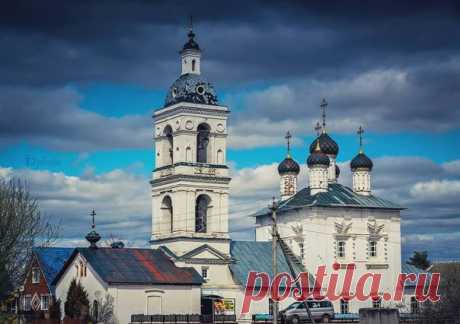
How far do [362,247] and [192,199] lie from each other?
1410 cm

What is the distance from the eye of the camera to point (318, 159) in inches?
2798

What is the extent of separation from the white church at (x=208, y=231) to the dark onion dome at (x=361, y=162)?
8 centimetres

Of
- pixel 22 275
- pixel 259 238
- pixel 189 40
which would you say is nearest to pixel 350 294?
pixel 259 238

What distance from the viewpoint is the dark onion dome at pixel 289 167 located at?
248 feet

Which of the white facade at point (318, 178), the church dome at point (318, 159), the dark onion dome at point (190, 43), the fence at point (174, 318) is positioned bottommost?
the fence at point (174, 318)

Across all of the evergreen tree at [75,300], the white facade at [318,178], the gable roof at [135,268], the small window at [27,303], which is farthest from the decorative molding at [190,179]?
the small window at [27,303]

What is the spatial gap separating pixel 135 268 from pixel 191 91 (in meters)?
12.5

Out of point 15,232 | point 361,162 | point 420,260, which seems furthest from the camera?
point 420,260

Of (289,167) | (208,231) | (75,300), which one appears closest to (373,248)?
(289,167)

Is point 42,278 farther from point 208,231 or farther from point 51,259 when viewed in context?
point 208,231

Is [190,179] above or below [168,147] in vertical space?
below

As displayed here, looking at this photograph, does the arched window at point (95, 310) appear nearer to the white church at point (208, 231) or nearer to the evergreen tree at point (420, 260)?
the white church at point (208, 231)

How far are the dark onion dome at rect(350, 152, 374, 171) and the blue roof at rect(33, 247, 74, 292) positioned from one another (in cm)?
2258

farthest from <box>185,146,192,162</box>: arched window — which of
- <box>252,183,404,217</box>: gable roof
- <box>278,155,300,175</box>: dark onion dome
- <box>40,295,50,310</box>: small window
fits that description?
<box>278,155,300,175</box>: dark onion dome
